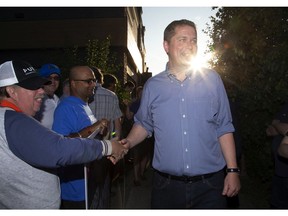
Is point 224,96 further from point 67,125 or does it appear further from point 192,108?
point 67,125

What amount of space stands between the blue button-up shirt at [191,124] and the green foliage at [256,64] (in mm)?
1856

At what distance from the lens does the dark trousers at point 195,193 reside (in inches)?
120

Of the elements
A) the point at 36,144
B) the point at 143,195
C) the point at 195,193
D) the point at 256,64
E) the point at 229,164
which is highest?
the point at 256,64

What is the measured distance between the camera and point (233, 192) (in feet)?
9.86

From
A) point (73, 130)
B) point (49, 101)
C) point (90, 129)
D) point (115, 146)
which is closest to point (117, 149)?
point (115, 146)

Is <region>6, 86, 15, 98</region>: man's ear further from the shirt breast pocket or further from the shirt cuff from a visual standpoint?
the shirt breast pocket

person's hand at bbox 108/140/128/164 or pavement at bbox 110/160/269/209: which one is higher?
person's hand at bbox 108/140/128/164

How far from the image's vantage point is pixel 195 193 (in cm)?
304

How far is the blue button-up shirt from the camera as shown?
3072mm

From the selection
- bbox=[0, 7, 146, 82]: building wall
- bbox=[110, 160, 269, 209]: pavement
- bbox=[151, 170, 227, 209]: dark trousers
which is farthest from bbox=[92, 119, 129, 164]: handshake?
bbox=[0, 7, 146, 82]: building wall

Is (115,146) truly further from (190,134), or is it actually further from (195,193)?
(195,193)

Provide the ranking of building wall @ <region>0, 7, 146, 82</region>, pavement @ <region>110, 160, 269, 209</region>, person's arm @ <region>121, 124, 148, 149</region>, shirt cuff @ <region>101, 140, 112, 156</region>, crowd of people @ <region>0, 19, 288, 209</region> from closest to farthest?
crowd of people @ <region>0, 19, 288, 209</region> → shirt cuff @ <region>101, 140, 112, 156</region> → person's arm @ <region>121, 124, 148, 149</region> → pavement @ <region>110, 160, 269, 209</region> → building wall @ <region>0, 7, 146, 82</region>

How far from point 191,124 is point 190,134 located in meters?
0.09

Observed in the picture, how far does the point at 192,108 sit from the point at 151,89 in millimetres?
482
